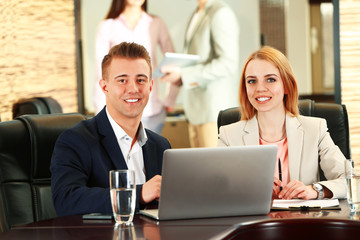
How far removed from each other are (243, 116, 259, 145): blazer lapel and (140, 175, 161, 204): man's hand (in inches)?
32.1

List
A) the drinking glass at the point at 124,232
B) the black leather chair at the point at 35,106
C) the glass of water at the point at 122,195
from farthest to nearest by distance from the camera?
the black leather chair at the point at 35,106 → the glass of water at the point at 122,195 → the drinking glass at the point at 124,232

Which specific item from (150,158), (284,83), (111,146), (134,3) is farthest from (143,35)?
(111,146)

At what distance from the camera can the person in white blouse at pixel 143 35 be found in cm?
438

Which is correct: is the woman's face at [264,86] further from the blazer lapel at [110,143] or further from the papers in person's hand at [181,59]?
the papers in person's hand at [181,59]

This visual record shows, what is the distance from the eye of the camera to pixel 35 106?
416 centimetres

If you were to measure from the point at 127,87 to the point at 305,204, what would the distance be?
2.76 feet

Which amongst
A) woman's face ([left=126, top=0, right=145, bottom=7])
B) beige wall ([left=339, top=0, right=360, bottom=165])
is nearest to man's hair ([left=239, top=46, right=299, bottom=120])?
beige wall ([left=339, top=0, right=360, bottom=165])

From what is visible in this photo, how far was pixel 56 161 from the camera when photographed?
6.91ft

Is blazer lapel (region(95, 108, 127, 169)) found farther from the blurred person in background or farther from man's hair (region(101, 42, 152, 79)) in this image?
the blurred person in background

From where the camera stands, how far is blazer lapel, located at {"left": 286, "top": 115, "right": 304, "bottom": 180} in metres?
2.50

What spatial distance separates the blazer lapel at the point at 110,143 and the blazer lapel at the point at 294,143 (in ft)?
→ 2.55

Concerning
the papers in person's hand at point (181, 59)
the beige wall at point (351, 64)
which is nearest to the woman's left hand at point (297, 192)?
the beige wall at point (351, 64)

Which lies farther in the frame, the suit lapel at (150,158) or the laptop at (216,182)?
the suit lapel at (150,158)

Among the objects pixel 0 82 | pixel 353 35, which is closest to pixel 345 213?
pixel 353 35
